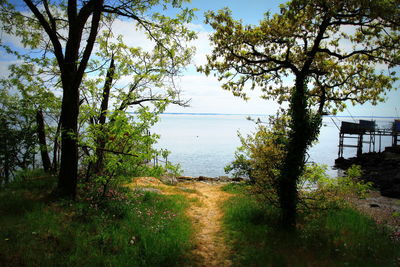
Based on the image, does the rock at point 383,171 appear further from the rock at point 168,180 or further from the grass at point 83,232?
the grass at point 83,232

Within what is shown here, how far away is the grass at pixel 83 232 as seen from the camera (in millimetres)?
5277

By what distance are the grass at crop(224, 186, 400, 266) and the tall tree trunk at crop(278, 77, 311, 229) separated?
0.72 meters

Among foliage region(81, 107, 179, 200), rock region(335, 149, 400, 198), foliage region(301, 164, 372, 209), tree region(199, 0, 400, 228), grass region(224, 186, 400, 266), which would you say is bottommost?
rock region(335, 149, 400, 198)

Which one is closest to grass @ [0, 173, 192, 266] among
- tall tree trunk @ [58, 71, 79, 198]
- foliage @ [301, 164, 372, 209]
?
tall tree trunk @ [58, 71, 79, 198]

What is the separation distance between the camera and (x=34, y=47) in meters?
11.0

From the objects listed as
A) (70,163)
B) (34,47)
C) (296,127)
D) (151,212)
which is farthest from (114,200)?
(34,47)

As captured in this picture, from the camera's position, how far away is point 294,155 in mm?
8039

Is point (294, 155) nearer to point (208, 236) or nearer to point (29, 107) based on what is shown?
point (208, 236)

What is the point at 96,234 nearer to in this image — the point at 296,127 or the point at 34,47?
the point at 296,127

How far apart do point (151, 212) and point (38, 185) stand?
471cm

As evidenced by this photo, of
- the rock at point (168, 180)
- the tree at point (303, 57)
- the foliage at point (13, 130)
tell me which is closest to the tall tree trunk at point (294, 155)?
the tree at point (303, 57)

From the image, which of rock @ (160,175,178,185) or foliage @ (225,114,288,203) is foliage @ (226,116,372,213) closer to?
foliage @ (225,114,288,203)

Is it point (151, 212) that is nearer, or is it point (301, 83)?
point (301, 83)

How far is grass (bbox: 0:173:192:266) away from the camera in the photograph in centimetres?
528
